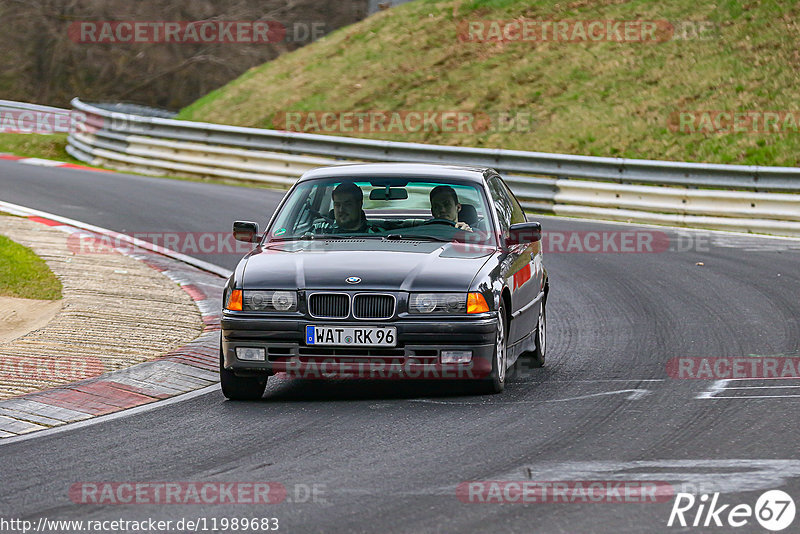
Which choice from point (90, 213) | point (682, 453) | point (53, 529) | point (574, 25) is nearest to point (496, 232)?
point (682, 453)

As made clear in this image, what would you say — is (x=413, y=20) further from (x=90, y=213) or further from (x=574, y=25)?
(x=90, y=213)

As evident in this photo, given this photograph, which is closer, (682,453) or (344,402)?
(682,453)

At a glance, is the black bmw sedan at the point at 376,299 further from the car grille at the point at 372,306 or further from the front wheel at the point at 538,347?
the front wheel at the point at 538,347

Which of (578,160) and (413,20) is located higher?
(413,20)

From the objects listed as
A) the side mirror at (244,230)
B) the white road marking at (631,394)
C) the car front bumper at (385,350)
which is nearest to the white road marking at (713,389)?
the white road marking at (631,394)

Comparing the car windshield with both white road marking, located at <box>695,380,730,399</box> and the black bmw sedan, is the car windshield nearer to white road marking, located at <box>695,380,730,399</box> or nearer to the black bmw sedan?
the black bmw sedan

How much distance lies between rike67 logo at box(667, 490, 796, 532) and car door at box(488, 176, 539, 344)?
311 cm

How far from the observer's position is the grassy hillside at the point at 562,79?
2422cm

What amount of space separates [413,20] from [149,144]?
9.93m

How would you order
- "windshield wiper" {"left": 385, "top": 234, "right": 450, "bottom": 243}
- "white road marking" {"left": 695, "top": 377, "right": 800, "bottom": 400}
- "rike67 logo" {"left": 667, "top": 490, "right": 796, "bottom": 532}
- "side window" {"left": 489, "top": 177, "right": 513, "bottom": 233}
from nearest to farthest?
"rike67 logo" {"left": 667, "top": 490, "right": 796, "bottom": 532} < "white road marking" {"left": 695, "top": 377, "right": 800, "bottom": 400} < "windshield wiper" {"left": 385, "top": 234, "right": 450, "bottom": 243} < "side window" {"left": 489, "top": 177, "right": 513, "bottom": 233}

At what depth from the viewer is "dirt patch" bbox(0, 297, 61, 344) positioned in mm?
10320

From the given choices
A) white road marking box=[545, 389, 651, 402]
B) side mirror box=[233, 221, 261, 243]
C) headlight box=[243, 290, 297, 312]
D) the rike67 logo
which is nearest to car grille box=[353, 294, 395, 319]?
headlight box=[243, 290, 297, 312]

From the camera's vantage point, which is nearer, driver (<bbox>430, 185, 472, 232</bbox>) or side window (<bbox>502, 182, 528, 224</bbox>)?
driver (<bbox>430, 185, 472, 232</bbox>)

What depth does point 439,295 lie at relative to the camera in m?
7.88
